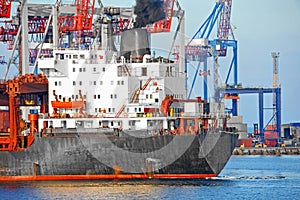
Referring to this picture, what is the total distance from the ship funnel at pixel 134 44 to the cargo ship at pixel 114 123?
63mm

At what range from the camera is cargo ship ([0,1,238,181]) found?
5419 centimetres

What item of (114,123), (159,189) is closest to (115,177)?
(114,123)

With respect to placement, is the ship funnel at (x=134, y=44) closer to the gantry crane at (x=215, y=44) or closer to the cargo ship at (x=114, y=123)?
the cargo ship at (x=114, y=123)

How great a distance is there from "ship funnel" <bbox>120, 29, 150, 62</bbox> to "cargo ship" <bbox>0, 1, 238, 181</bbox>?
0.06 m

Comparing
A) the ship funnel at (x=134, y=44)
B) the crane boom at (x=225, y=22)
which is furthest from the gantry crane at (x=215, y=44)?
the ship funnel at (x=134, y=44)

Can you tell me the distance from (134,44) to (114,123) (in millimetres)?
6053

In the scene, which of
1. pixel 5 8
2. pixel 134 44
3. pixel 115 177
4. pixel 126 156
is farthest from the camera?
pixel 5 8

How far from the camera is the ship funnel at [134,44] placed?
58.5m

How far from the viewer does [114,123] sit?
182ft

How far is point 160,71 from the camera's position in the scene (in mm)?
57250

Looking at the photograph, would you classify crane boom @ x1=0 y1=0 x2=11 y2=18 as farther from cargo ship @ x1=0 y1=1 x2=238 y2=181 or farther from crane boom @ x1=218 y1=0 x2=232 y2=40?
crane boom @ x1=218 y1=0 x2=232 y2=40

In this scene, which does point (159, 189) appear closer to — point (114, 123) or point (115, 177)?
point (115, 177)

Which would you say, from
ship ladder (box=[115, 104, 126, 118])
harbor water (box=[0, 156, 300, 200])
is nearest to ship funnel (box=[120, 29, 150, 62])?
ship ladder (box=[115, 104, 126, 118])

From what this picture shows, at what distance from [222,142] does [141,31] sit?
905 centimetres
